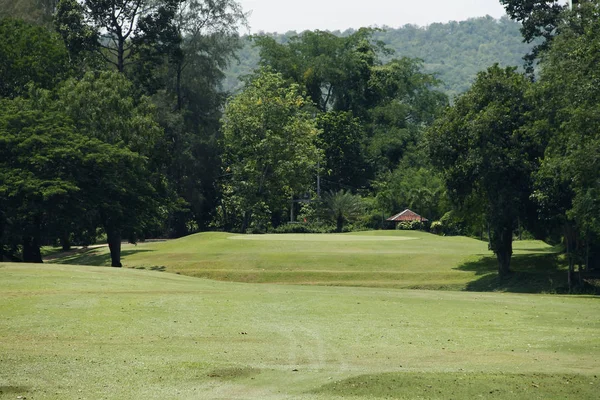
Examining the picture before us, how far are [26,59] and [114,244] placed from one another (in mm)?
16666

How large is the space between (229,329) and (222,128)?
69218 millimetres

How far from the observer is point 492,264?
5275 centimetres

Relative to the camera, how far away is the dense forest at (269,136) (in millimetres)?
45438

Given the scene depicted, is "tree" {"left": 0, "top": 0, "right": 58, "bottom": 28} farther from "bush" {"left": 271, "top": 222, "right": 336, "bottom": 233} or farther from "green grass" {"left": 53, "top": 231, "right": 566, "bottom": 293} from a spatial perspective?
"green grass" {"left": 53, "top": 231, "right": 566, "bottom": 293}

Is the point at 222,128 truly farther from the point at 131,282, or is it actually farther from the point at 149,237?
the point at 131,282

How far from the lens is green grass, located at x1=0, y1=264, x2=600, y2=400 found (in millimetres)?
16031

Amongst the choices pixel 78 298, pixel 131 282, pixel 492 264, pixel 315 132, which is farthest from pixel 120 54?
pixel 78 298

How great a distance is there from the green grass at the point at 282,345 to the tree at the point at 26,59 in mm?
35057

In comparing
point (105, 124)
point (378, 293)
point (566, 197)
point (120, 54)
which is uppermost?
point (120, 54)

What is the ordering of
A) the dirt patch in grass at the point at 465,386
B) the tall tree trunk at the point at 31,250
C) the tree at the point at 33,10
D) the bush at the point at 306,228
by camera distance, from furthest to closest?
the tree at the point at 33,10
the bush at the point at 306,228
the tall tree trunk at the point at 31,250
the dirt patch in grass at the point at 465,386

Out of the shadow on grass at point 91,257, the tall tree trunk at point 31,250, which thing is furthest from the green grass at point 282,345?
the shadow on grass at point 91,257

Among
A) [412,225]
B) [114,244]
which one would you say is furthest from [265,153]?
[114,244]

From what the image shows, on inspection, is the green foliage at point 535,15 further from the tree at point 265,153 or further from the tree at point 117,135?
the tree at point 117,135

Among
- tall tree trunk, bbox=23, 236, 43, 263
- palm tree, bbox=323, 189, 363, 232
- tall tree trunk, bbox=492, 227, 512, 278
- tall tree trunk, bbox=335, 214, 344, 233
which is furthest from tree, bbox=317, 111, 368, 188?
tall tree trunk, bbox=492, 227, 512, 278
